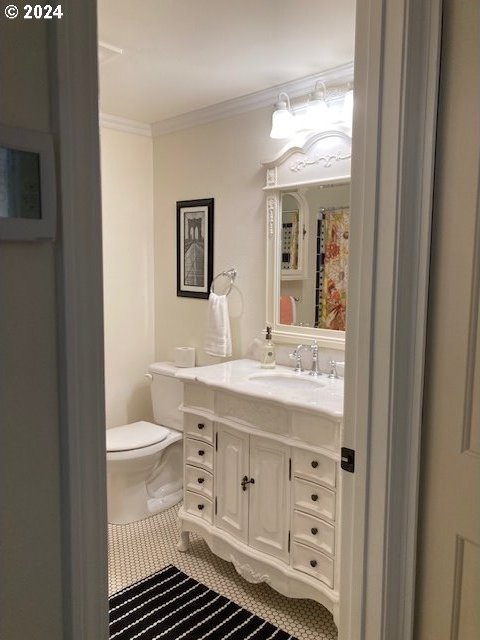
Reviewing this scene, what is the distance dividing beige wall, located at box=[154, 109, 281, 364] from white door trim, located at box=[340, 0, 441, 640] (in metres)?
1.65

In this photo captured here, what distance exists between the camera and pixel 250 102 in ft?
9.14

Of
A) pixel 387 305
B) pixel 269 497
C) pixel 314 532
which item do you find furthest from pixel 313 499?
pixel 387 305

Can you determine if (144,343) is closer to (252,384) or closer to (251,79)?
(252,384)

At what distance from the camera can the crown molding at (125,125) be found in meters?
3.15

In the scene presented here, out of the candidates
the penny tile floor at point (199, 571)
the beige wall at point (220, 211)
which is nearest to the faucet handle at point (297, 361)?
the beige wall at point (220, 211)

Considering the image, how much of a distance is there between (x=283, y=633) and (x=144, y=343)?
2.03 metres

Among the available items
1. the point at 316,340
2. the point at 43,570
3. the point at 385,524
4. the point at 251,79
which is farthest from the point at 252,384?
the point at 43,570

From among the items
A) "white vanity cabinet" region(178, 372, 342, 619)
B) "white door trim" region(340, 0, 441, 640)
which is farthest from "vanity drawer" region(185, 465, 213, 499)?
"white door trim" region(340, 0, 441, 640)

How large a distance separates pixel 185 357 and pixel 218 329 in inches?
17.9

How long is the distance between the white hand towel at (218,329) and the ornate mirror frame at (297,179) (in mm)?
265

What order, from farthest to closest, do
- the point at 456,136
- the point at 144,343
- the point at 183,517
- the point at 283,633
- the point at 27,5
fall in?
the point at 144,343 < the point at 183,517 < the point at 283,633 < the point at 456,136 < the point at 27,5

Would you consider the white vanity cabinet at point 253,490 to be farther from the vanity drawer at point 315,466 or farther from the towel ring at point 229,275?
the towel ring at point 229,275

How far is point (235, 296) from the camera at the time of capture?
2.98 metres

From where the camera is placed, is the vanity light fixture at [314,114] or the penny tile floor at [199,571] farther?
the vanity light fixture at [314,114]
